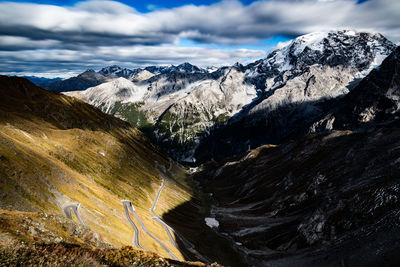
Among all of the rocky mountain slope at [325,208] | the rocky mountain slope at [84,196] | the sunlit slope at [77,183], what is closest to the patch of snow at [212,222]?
the rocky mountain slope at [325,208]

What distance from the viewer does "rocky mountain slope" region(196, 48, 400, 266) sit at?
65188 millimetres

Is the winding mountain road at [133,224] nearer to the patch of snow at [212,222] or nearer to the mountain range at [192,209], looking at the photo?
the mountain range at [192,209]

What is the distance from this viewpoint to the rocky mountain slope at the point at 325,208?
6519 centimetres

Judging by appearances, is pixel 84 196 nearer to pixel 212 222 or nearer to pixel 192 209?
pixel 212 222

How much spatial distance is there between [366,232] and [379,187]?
1939 centimetres

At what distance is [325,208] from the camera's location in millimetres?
87125

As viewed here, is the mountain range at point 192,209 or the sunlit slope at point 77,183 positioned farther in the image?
the sunlit slope at point 77,183

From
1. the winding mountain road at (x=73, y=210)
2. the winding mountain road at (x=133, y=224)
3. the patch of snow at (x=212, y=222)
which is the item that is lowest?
the patch of snow at (x=212, y=222)

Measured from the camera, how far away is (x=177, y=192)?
7082 inches

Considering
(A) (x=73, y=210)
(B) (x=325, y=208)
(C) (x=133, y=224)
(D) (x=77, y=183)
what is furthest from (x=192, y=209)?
(A) (x=73, y=210)

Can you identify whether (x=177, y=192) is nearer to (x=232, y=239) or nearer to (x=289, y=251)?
(x=232, y=239)

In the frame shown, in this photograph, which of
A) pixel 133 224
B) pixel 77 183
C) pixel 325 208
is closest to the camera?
pixel 77 183

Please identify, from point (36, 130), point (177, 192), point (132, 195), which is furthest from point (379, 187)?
point (36, 130)

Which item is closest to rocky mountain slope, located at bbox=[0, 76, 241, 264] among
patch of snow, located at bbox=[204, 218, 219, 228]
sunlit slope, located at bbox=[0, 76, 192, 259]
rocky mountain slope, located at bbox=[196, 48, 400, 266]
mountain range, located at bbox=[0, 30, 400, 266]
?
sunlit slope, located at bbox=[0, 76, 192, 259]
